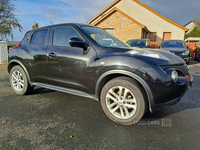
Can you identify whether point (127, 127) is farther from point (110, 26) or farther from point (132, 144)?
point (110, 26)

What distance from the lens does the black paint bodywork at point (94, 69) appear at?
231 cm

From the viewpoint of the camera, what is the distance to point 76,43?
2.76 meters

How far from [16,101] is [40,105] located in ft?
2.42

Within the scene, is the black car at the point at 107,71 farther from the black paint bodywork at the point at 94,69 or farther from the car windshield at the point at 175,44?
the car windshield at the point at 175,44

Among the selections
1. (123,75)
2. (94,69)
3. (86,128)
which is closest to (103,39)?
(94,69)

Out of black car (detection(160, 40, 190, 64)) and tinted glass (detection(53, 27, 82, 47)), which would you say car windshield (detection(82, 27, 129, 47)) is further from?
black car (detection(160, 40, 190, 64))

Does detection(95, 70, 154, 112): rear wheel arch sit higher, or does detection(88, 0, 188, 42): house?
detection(88, 0, 188, 42): house

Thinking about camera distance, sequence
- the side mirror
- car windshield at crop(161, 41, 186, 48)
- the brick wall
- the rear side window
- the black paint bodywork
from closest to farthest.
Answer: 1. the black paint bodywork
2. the side mirror
3. the rear side window
4. car windshield at crop(161, 41, 186, 48)
5. the brick wall

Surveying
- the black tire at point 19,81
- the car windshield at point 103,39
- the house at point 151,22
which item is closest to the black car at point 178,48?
the car windshield at point 103,39

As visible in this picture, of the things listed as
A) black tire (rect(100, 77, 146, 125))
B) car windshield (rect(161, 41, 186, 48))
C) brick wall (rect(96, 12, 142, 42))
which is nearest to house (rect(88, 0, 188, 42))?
brick wall (rect(96, 12, 142, 42))

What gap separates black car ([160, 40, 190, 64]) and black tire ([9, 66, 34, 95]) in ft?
27.6

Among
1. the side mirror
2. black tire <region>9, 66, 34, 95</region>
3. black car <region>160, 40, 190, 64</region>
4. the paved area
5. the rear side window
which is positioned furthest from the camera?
black car <region>160, 40, 190, 64</region>

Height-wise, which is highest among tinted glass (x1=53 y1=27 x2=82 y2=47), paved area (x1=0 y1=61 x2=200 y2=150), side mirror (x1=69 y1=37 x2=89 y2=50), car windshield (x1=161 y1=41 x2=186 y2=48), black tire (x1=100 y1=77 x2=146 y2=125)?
car windshield (x1=161 y1=41 x2=186 y2=48)

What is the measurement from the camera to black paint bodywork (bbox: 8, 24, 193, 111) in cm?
231
